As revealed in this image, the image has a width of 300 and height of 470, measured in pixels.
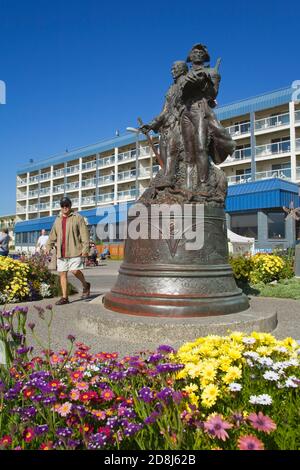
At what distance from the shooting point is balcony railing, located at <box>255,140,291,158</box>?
134 ft

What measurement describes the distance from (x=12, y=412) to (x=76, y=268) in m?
5.28

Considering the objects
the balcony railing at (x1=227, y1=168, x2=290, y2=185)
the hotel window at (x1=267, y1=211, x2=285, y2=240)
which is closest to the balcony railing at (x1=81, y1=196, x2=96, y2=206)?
the balcony railing at (x1=227, y1=168, x2=290, y2=185)

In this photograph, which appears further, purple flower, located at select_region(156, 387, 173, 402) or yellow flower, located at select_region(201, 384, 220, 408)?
yellow flower, located at select_region(201, 384, 220, 408)

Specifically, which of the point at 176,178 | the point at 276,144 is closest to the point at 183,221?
the point at 176,178

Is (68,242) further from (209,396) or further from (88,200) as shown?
(88,200)

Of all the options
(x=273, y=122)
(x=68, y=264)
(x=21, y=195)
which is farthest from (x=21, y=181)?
(x=68, y=264)

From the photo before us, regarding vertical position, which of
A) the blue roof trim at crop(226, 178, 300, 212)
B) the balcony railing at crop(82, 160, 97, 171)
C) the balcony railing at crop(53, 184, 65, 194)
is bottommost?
the blue roof trim at crop(226, 178, 300, 212)

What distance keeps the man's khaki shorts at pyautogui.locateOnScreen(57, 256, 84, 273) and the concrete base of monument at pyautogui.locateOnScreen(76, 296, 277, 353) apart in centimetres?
205

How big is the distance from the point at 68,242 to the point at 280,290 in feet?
16.5

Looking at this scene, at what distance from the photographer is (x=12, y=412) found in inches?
85.4

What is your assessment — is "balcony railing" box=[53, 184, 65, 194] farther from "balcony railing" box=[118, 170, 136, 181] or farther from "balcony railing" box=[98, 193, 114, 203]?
"balcony railing" box=[118, 170, 136, 181]

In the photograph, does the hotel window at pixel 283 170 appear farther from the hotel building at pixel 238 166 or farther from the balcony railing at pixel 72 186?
the balcony railing at pixel 72 186
